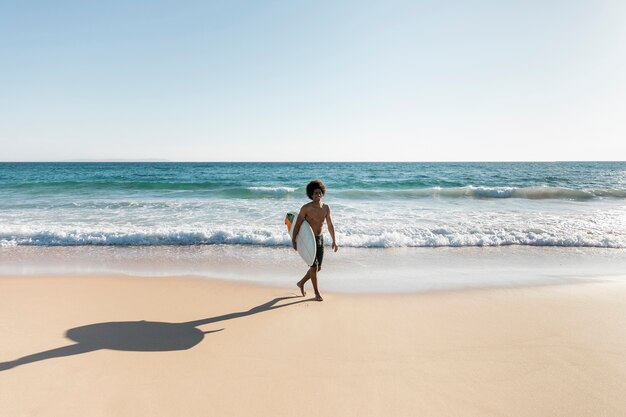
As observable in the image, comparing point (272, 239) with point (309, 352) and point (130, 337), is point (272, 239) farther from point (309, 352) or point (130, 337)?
point (309, 352)

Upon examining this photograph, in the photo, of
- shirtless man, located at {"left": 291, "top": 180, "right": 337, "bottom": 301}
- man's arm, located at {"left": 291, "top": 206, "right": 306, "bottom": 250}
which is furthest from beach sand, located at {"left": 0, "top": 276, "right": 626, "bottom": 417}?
man's arm, located at {"left": 291, "top": 206, "right": 306, "bottom": 250}

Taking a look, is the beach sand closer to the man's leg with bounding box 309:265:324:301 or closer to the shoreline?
the man's leg with bounding box 309:265:324:301

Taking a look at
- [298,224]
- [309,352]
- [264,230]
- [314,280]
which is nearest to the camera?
[309,352]

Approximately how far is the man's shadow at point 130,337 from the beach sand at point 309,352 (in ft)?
0.06

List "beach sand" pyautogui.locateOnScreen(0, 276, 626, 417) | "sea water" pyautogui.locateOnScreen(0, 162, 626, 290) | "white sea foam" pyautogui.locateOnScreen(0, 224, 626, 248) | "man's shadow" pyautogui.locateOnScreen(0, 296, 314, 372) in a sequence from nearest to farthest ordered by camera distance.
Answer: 1. "beach sand" pyautogui.locateOnScreen(0, 276, 626, 417)
2. "man's shadow" pyautogui.locateOnScreen(0, 296, 314, 372)
3. "sea water" pyautogui.locateOnScreen(0, 162, 626, 290)
4. "white sea foam" pyautogui.locateOnScreen(0, 224, 626, 248)

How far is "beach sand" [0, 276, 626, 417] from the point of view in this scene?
2566mm

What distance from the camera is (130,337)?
11.6ft

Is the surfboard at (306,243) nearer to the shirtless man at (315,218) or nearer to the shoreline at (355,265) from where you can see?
the shirtless man at (315,218)

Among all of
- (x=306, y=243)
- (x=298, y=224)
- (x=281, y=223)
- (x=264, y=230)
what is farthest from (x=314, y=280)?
(x=281, y=223)

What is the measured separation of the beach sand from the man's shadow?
0.02 meters

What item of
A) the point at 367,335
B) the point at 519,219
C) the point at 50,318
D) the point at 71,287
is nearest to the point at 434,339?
the point at 367,335

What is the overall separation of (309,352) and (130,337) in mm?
1948

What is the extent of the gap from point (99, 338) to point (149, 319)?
55 centimetres

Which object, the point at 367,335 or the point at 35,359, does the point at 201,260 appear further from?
the point at 367,335
